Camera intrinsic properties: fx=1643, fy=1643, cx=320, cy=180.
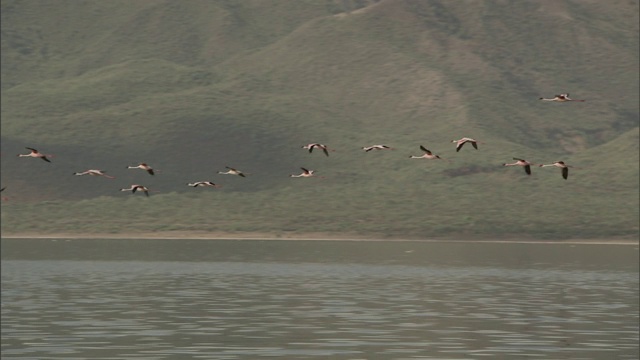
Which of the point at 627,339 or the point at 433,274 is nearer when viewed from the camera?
the point at 627,339

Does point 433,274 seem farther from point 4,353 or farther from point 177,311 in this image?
point 4,353

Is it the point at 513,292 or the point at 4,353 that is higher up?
the point at 513,292

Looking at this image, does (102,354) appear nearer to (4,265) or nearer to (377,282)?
(377,282)

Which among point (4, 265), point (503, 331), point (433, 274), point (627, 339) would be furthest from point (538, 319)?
point (4, 265)

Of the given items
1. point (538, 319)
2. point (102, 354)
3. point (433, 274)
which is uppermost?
point (433, 274)

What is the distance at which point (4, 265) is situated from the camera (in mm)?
177625

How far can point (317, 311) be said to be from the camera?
113 m

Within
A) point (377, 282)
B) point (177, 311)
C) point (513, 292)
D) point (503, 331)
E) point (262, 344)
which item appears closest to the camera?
point (262, 344)

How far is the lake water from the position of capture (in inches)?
3307

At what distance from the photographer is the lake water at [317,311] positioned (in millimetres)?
84000

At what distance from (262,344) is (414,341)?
8.48m

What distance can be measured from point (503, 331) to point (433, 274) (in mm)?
72197

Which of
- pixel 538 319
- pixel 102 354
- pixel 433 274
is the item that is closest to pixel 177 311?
pixel 538 319

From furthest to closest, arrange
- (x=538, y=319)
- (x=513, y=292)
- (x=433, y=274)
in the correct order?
(x=433, y=274), (x=513, y=292), (x=538, y=319)
